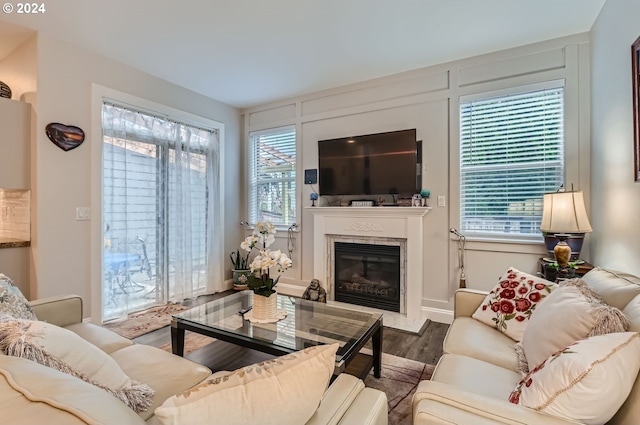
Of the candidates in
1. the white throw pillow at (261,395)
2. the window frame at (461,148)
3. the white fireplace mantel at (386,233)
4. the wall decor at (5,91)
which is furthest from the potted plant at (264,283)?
the wall decor at (5,91)

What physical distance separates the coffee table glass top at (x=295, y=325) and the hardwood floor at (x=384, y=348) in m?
0.36

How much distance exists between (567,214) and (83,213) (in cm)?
407

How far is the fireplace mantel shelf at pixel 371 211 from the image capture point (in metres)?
3.08

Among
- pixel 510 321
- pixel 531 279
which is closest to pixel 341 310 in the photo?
pixel 510 321

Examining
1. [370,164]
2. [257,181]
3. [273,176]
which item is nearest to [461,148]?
[370,164]

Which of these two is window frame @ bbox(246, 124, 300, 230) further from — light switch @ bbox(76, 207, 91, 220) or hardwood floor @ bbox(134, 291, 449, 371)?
light switch @ bbox(76, 207, 91, 220)

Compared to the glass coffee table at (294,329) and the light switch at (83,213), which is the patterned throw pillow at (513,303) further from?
the light switch at (83,213)

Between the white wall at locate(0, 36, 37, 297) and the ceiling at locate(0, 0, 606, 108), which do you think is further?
the white wall at locate(0, 36, 37, 297)

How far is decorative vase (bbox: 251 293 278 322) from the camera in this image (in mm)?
2018

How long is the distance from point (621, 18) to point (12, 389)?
3246 mm

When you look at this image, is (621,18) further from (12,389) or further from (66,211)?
(66,211)

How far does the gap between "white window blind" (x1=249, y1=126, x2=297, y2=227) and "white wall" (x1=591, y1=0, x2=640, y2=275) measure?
3.08 meters

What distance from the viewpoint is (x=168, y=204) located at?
3551 mm

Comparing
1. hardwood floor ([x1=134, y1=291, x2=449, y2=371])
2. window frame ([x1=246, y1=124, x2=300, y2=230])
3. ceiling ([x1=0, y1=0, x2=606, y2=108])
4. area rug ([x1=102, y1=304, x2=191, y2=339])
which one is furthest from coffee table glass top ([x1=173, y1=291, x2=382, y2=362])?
ceiling ([x1=0, y1=0, x2=606, y2=108])
